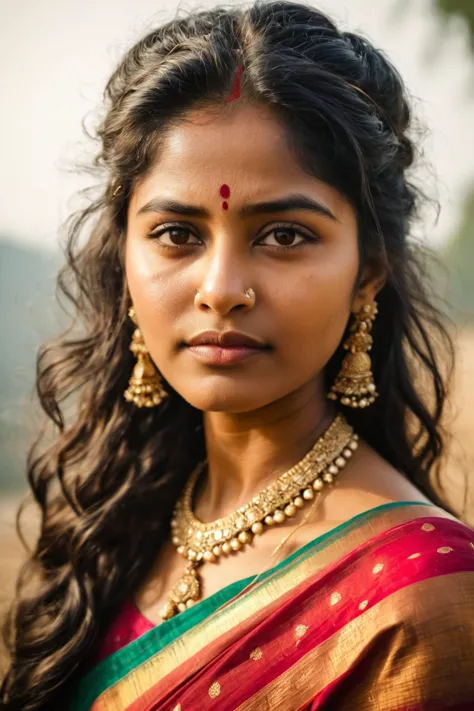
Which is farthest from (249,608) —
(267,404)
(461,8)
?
(461,8)

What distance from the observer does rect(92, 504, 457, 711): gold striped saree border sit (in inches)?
61.1

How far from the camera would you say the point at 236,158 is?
60.5 inches

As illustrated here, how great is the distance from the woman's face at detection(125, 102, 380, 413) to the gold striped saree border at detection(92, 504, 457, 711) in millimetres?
331

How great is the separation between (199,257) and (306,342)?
287 millimetres

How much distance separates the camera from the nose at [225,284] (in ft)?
4.97

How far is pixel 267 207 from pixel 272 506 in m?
0.68

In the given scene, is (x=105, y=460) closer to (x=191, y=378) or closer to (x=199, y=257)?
(x=191, y=378)

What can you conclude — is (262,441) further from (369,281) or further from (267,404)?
(369,281)

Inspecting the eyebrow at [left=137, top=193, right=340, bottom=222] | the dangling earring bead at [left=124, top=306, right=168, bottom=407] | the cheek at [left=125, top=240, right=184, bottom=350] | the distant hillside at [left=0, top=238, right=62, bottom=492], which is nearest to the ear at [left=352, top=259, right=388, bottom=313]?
the eyebrow at [left=137, top=193, right=340, bottom=222]

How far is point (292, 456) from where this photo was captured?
1.83 meters

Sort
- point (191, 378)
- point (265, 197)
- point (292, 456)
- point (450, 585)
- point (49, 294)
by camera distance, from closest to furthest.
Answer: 1. point (450, 585)
2. point (265, 197)
3. point (191, 378)
4. point (292, 456)
5. point (49, 294)

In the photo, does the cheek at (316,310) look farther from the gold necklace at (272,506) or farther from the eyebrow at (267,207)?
the gold necklace at (272,506)

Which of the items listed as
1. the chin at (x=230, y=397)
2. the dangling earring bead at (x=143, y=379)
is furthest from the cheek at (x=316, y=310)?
the dangling earring bead at (x=143, y=379)

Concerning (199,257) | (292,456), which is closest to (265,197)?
(199,257)
